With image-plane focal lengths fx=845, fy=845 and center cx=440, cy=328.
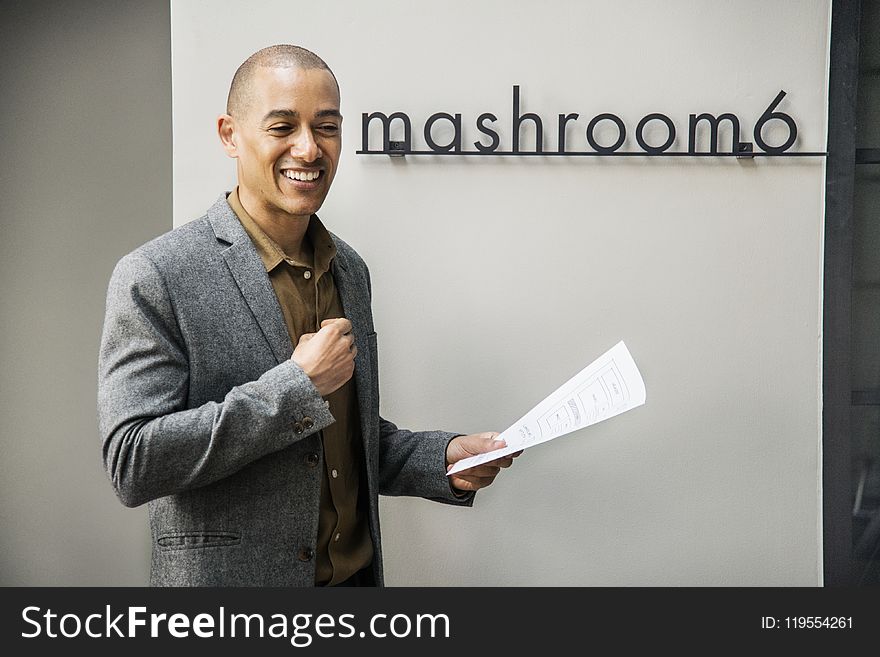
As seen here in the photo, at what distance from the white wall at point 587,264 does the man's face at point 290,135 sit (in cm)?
65

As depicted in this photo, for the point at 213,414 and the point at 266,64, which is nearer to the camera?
Answer: the point at 213,414

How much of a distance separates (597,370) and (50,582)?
2386mm

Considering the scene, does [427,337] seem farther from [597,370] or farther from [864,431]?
[864,431]

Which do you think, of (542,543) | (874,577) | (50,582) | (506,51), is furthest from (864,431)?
(50,582)

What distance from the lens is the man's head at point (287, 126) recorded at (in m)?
1.54

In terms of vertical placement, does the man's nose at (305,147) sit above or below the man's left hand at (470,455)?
above

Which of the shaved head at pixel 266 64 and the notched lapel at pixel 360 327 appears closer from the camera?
the shaved head at pixel 266 64

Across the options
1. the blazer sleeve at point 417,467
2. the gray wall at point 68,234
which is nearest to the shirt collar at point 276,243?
the blazer sleeve at point 417,467

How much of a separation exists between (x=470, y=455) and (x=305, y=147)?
0.71 meters

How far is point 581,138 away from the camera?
87.9 inches

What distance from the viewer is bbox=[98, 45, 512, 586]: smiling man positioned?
141cm

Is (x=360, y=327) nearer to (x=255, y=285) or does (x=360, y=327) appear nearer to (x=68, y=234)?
(x=255, y=285)

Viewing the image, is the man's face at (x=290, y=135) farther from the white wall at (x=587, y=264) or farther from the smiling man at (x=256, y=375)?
the white wall at (x=587, y=264)

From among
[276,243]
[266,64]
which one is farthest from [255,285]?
[266,64]
